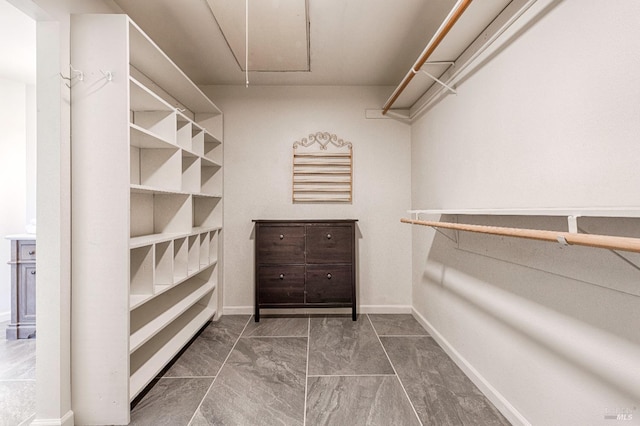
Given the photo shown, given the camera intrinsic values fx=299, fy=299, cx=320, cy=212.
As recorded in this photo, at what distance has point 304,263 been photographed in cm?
298

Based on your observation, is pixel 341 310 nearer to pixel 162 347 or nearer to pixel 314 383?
pixel 314 383

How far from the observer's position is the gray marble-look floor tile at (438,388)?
1607 millimetres

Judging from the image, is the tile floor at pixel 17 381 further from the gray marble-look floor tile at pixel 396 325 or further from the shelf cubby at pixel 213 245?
the gray marble-look floor tile at pixel 396 325

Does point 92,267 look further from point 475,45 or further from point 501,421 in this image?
point 475,45

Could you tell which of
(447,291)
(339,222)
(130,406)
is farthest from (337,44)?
(130,406)

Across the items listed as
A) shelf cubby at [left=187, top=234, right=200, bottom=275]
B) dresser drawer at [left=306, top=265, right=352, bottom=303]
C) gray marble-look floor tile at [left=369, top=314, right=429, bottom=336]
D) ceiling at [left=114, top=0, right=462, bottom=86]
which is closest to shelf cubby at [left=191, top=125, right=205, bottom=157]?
ceiling at [left=114, top=0, right=462, bottom=86]

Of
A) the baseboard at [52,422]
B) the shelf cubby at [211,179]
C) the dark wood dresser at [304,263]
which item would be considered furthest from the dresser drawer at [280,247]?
the baseboard at [52,422]

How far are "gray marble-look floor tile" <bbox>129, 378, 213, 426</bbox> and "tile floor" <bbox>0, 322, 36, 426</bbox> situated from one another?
558mm

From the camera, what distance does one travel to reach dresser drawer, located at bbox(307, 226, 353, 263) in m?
2.99

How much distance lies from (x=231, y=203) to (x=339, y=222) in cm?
124

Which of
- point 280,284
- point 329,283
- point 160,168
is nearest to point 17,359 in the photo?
point 160,168

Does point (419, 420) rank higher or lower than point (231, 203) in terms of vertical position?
lower

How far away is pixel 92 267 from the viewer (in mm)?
1578

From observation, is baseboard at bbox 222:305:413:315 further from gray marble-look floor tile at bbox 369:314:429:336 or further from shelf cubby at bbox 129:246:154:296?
shelf cubby at bbox 129:246:154:296
